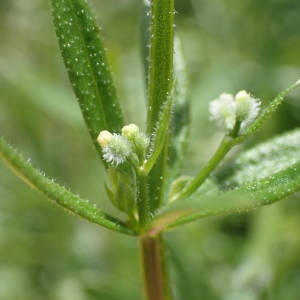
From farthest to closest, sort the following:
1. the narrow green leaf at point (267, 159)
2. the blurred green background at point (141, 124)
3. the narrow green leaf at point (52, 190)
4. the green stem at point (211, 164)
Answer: the blurred green background at point (141, 124) → the narrow green leaf at point (267, 159) → the green stem at point (211, 164) → the narrow green leaf at point (52, 190)

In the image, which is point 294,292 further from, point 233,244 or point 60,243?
point 60,243

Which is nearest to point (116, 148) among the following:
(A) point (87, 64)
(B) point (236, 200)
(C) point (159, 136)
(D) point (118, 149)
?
(D) point (118, 149)

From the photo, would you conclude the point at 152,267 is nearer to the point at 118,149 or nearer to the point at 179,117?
the point at 118,149

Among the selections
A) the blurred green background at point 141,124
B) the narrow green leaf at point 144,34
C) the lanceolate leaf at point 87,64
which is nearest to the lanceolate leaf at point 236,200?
the lanceolate leaf at point 87,64

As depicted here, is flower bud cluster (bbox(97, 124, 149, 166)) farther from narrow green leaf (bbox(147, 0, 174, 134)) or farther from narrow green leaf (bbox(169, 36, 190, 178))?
narrow green leaf (bbox(169, 36, 190, 178))

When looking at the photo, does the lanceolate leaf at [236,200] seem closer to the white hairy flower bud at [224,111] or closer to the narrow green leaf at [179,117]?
the white hairy flower bud at [224,111]

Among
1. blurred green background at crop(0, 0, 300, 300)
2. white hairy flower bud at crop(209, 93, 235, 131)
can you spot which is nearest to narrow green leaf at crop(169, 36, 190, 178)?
white hairy flower bud at crop(209, 93, 235, 131)
